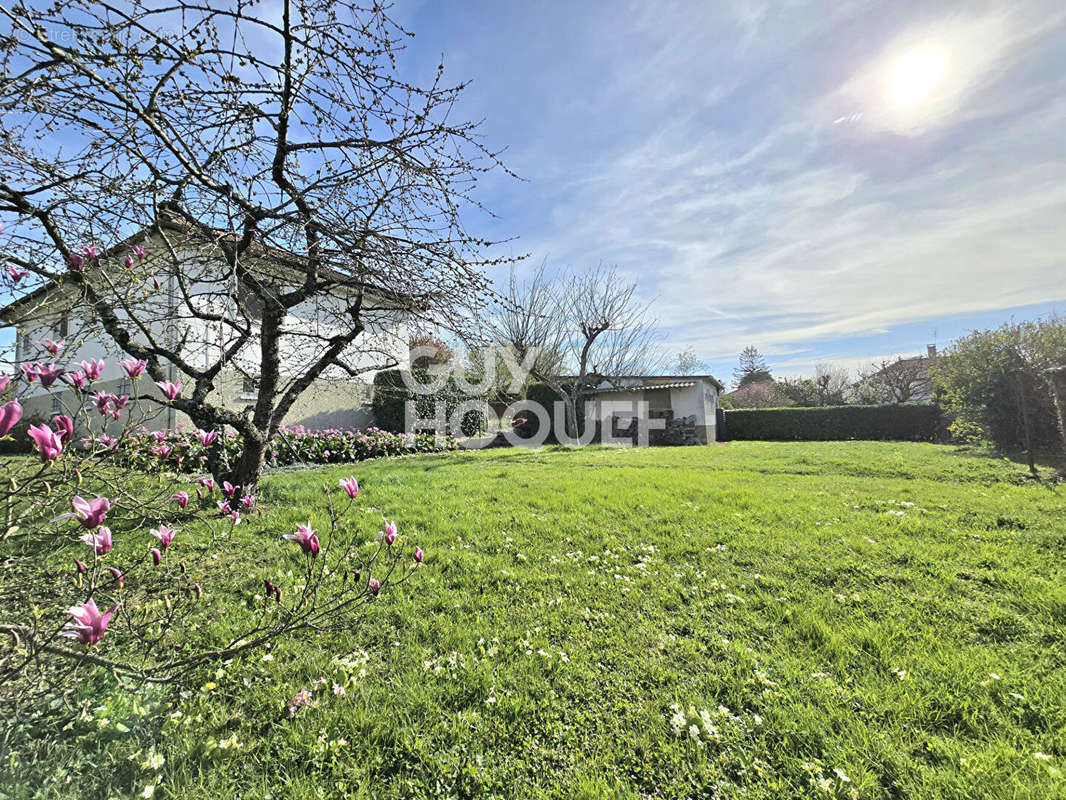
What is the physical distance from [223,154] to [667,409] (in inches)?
698

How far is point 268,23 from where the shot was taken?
215cm

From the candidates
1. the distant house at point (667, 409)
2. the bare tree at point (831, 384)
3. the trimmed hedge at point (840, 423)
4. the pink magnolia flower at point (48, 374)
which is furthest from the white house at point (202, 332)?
the bare tree at point (831, 384)

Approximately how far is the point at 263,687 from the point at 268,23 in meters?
3.28

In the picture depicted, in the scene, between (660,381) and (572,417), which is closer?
(572,417)

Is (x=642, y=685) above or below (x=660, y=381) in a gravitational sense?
below

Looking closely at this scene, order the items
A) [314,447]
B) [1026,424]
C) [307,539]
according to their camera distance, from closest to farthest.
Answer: [307,539] < [1026,424] < [314,447]

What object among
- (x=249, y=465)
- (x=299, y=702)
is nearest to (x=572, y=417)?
(x=249, y=465)

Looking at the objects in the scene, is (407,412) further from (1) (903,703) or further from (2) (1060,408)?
(2) (1060,408)

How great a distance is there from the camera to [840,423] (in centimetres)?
1867

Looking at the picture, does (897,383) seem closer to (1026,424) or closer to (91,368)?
(1026,424)

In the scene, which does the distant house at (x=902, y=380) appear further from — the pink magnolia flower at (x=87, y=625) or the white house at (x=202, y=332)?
the pink magnolia flower at (x=87, y=625)

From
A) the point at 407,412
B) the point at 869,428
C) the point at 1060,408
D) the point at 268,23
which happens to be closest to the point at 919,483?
the point at 1060,408

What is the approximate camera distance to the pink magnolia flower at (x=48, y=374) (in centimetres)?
161

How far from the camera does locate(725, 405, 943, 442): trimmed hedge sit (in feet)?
54.5
